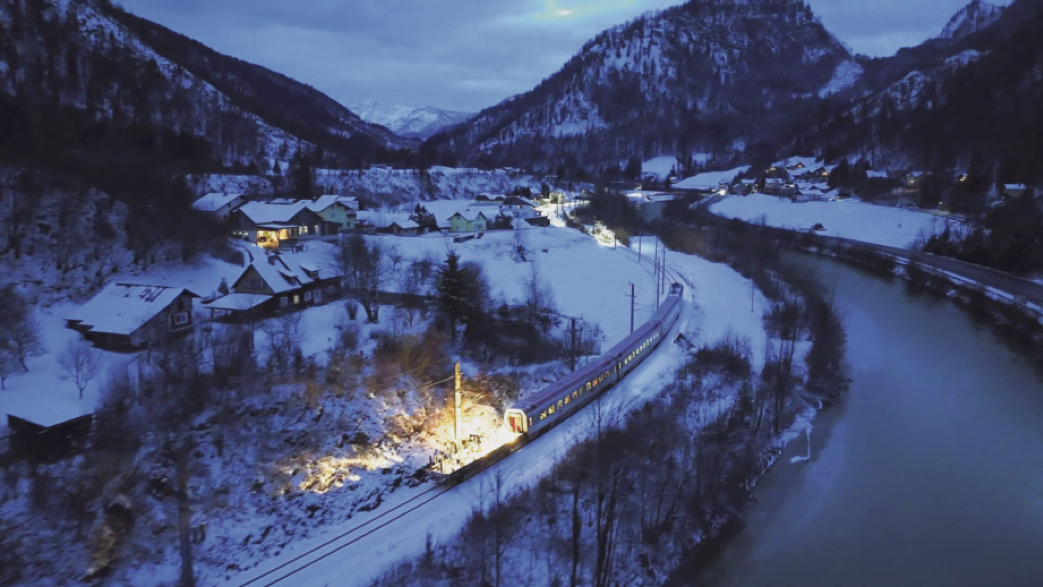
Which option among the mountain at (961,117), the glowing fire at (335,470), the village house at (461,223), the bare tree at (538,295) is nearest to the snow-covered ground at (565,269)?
the bare tree at (538,295)

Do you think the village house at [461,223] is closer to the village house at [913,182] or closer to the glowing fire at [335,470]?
the glowing fire at [335,470]

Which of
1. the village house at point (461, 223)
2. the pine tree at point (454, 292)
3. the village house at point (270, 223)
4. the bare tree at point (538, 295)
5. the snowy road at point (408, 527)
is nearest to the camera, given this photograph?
the snowy road at point (408, 527)

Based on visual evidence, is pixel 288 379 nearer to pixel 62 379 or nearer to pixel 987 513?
pixel 62 379

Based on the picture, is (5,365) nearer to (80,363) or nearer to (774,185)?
(80,363)

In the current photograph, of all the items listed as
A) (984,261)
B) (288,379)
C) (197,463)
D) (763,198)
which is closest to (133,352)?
(288,379)

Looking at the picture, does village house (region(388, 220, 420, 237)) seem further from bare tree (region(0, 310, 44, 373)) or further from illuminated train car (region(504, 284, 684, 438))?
bare tree (region(0, 310, 44, 373))
